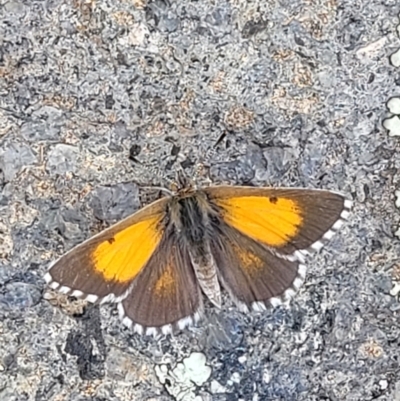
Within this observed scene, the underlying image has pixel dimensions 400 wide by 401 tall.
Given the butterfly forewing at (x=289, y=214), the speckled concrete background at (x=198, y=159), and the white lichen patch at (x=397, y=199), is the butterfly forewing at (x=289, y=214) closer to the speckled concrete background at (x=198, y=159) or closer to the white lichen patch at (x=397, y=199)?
the speckled concrete background at (x=198, y=159)

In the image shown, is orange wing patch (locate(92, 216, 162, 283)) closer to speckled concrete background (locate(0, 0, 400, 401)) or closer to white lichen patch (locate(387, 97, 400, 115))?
speckled concrete background (locate(0, 0, 400, 401))

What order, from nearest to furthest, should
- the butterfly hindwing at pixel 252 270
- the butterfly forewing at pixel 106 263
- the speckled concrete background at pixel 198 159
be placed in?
the butterfly forewing at pixel 106 263 < the butterfly hindwing at pixel 252 270 < the speckled concrete background at pixel 198 159

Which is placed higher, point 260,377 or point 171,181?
point 171,181

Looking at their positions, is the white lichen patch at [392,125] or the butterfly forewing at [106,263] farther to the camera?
the white lichen patch at [392,125]

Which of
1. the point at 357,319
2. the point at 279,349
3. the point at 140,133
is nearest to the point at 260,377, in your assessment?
the point at 279,349

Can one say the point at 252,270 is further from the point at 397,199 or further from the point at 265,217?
the point at 397,199

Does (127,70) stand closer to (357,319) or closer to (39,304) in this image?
(39,304)

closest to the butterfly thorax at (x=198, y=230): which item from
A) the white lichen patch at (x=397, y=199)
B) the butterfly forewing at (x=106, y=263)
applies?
the butterfly forewing at (x=106, y=263)
